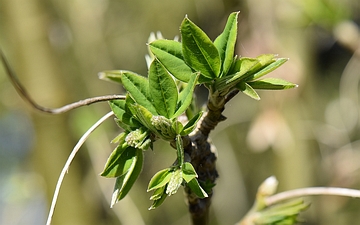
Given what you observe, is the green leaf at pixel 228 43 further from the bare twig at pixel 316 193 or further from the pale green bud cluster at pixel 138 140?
the bare twig at pixel 316 193

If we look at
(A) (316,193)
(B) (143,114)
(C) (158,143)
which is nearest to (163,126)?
(B) (143,114)

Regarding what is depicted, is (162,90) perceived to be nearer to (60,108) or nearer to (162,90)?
(162,90)

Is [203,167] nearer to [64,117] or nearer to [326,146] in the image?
[64,117]

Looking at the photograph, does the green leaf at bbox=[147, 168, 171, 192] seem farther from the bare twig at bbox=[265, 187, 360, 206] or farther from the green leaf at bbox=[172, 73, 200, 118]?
the bare twig at bbox=[265, 187, 360, 206]

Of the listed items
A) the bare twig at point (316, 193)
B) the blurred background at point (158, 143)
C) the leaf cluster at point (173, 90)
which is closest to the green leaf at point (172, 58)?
the leaf cluster at point (173, 90)

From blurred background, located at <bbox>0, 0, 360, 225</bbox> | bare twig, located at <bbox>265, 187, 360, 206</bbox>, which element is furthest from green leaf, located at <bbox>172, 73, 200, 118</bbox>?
blurred background, located at <bbox>0, 0, 360, 225</bbox>
